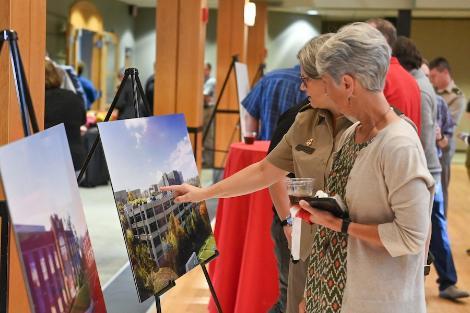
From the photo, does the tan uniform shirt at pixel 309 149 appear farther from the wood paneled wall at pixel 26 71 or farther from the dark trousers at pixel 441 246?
the dark trousers at pixel 441 246

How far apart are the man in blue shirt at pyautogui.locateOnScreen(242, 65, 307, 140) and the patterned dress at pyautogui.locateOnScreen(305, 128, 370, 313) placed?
209 cm

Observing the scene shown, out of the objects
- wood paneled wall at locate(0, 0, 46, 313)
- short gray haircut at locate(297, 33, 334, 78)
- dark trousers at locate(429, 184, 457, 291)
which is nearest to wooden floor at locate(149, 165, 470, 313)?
dark trousers at locate(429, 184, 457, 291)

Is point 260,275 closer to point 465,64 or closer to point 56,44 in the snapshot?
point 56,44

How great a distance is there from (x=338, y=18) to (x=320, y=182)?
15139 mm

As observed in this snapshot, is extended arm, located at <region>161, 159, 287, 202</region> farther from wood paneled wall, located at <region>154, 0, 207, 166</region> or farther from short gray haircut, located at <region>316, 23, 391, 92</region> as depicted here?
wood paneled wall, located at <region>154, 0, 207, 166</region>

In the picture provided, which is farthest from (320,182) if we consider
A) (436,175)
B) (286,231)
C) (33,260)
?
(436,175)

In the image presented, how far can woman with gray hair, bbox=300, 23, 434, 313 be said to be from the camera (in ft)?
5.55

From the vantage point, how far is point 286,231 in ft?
9.67

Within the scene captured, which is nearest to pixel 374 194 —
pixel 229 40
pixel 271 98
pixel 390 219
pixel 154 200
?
pixel 390 219

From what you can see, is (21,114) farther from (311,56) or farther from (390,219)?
(390,219)

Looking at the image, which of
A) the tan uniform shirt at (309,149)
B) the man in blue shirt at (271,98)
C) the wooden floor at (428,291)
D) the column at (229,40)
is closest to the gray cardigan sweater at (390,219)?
the tan uniform shirt at (309,149)

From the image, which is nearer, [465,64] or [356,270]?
[356,270]

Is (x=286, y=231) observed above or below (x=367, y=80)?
below

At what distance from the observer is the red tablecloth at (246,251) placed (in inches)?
146
